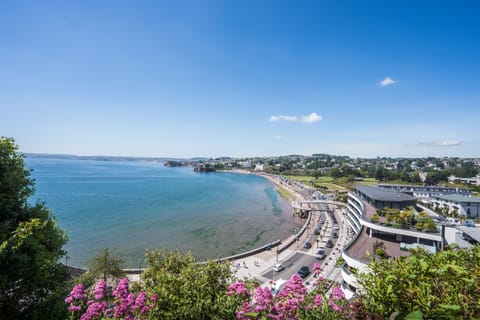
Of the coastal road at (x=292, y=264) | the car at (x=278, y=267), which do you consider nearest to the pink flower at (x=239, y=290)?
the coastal road at (x=292, y=264)

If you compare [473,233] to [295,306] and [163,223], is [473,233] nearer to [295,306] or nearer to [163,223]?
[295,306]

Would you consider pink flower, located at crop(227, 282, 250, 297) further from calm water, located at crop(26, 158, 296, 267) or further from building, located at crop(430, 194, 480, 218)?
building, located at crop(430, 194, 480, 218)

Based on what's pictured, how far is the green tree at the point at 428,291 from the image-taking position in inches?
130

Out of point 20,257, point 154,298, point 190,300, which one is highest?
point 20,257

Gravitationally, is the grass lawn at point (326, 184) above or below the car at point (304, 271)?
above

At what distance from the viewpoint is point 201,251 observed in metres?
28.3

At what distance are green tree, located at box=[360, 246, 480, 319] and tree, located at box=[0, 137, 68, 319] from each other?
7909 millimetres

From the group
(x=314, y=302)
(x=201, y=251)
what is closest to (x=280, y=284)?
(x=314, y=302)

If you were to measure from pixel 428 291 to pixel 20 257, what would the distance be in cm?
933

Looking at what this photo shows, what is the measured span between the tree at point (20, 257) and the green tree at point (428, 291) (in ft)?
25.9

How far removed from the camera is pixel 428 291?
356 centimetres

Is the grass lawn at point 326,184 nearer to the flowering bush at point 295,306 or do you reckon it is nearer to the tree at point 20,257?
the flowering bush at point 295,306

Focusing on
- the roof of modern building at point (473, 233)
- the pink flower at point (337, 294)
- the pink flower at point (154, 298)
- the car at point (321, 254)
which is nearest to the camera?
the pink flower at point (337, 294)

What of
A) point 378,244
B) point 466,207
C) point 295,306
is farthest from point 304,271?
point 466,207
